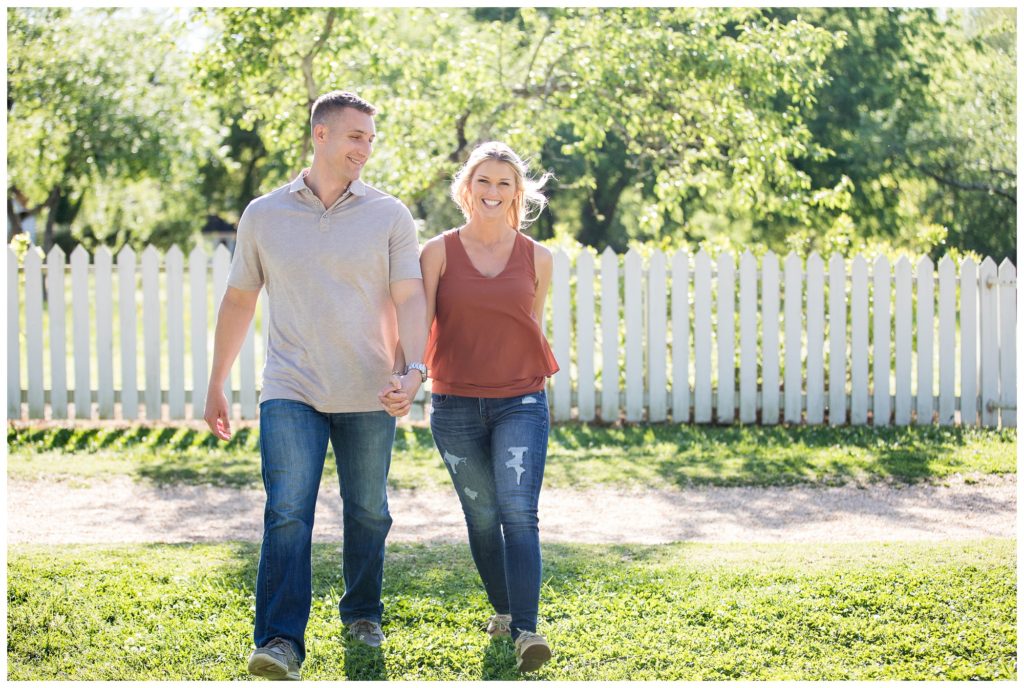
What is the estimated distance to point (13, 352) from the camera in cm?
964

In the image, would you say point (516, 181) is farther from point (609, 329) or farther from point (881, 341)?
point (881, 341)

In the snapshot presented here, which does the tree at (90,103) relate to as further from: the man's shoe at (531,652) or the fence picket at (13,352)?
the man's shoe at (531,652)

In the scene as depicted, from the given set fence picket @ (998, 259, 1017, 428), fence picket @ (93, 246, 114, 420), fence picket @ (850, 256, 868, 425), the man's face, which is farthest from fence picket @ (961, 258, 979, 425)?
fence picket @ (93, 246, 114, 420)

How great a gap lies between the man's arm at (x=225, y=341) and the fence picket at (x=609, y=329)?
6012 millimetres

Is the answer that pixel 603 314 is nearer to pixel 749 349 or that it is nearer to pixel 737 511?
pixel 749 349

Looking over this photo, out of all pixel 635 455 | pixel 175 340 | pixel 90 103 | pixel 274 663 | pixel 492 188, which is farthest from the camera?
pixel 90 103

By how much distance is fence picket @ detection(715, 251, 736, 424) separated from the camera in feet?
31.5

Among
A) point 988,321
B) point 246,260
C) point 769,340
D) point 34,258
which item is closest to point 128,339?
point 34,258

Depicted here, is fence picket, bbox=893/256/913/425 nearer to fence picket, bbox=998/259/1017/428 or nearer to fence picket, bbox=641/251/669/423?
fence picket, bbox=998/259/1017/428

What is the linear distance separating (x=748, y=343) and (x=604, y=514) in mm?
3525

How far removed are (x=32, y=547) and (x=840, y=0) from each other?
13.8m

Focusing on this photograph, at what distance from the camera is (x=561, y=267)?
968cm

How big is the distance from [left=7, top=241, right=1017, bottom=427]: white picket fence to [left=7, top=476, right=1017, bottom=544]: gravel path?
88.3 inches

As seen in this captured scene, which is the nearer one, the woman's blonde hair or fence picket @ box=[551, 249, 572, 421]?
the woman's blonde hair
